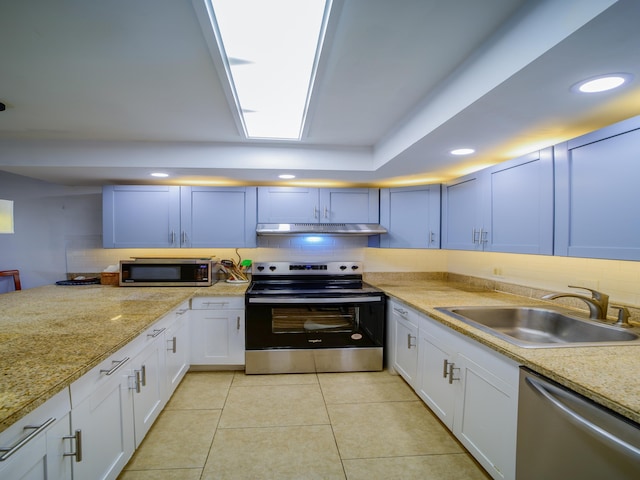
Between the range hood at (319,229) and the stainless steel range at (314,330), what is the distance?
0.60 m

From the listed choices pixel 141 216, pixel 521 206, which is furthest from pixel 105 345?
pixel 521 206

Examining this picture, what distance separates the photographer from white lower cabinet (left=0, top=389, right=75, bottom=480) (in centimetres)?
90

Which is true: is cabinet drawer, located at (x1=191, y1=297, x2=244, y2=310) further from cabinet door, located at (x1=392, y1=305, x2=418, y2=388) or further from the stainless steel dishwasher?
the stainless steel dishwasher

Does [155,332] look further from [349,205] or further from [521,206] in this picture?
[521,206]

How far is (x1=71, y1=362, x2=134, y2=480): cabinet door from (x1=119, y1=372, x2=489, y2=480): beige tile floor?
251 mm

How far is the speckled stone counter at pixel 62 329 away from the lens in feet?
3.41

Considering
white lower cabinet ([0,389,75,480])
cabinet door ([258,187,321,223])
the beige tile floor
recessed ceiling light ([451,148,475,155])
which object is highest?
recessed ceiling light ([451,148,475,155])

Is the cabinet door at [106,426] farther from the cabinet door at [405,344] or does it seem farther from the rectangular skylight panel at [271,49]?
the cabinet door at [405,344]

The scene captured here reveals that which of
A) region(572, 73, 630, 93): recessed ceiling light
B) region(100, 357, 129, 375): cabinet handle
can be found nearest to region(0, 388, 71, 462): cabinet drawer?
region(100, 357, 129, 375): cabinet handle

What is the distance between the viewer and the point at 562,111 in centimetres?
154

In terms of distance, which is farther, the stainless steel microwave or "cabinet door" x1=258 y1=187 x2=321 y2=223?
"cabinet door" x1=258 y1=187 x2=321 y2=223

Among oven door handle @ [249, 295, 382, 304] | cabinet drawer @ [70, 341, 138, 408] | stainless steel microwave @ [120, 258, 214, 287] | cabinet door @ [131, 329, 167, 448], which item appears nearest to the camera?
cabinet drawer @ [70, 341, 138, 408]

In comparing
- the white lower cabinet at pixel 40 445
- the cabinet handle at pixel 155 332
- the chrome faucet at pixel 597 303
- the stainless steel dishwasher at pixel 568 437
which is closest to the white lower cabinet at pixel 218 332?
the cabinet handle at pixel 155 332

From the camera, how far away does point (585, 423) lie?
1047 millimetres
